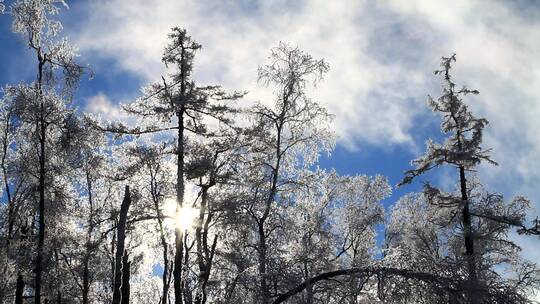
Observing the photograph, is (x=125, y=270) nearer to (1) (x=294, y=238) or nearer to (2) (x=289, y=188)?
(2) (x=289, y=188)

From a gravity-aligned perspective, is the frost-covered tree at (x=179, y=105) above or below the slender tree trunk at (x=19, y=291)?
above

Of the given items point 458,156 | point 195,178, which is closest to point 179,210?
point 195,178

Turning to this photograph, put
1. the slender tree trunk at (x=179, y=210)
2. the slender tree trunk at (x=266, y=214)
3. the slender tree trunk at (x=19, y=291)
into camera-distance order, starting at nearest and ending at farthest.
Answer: the slender tree trunk at (x=266, y=214)
the slender tree trunk at (x=179, y=210)
the slender tree trunk at (x=19, y=291)

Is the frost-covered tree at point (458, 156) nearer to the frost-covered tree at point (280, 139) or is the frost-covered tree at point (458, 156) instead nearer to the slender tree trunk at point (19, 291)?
the frost-covered tree at point (280, 139)

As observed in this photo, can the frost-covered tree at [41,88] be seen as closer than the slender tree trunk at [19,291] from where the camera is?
Yes

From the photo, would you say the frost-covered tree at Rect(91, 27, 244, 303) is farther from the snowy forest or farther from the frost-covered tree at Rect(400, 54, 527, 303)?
the frost-covered tree at Rect(400, 54, 527, 303)

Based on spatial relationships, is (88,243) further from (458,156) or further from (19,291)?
(458,156)

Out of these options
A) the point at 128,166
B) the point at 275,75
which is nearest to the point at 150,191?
the point at 128,166

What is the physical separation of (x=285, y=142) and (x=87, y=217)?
8718 millimetres

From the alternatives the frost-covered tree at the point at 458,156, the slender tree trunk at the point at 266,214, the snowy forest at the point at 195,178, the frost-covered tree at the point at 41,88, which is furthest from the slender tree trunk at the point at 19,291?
the frost-covered tree at the point at 458,156

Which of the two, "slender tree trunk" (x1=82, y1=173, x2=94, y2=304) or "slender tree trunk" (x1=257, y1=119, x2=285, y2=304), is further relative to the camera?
"slender tree trunk" (x1=82, y1=173, x2=94, y2=304)

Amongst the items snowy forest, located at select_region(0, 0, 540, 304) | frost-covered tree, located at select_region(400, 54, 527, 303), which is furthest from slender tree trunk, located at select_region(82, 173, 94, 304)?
frost-covered tree, located at select_region(400, 54, 527, 303)

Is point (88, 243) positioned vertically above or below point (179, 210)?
above

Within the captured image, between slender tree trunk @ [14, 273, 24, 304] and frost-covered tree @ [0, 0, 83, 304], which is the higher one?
frost-covered tree @ [0, 0, 83, 304]
